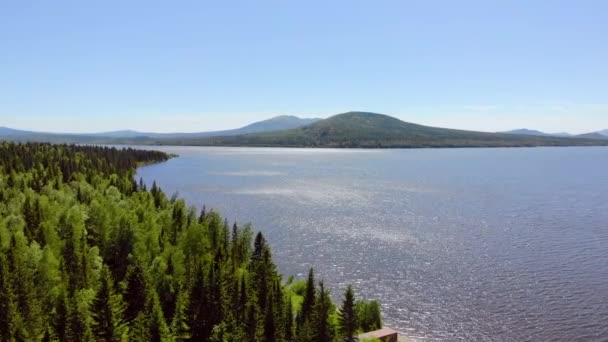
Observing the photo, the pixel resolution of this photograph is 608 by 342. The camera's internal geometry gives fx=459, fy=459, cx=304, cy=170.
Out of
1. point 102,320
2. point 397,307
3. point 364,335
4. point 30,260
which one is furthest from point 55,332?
point 397,307

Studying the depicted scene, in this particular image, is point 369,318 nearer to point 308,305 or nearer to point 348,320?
point 348,320

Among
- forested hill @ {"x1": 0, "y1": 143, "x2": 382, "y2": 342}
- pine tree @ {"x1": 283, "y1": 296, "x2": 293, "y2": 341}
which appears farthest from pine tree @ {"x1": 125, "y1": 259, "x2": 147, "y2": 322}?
pine tree @ {"x1": 283, "y1": 296, "x2": 293, "y2": 341}

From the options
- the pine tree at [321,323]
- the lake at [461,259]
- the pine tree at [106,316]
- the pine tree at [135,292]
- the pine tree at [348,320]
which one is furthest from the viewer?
the lake at [461,259]

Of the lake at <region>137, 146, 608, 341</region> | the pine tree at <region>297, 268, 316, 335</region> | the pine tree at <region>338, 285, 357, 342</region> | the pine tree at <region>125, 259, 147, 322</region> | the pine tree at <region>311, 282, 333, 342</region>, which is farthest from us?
the lake at <region>137, 146, 608, 341</region>

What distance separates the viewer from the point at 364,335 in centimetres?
6338

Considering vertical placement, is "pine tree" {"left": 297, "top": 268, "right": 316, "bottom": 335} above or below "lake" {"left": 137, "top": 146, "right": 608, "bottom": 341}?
above

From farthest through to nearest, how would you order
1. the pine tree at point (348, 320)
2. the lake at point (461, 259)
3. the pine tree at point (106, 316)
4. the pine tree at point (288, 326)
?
the lake at point (461, 259), the pine tree at point (348, 320), the pine tree at point (288, 326), the pine tree at point (106, 316)

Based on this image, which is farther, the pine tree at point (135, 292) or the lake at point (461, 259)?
the lake at point (461, 259)

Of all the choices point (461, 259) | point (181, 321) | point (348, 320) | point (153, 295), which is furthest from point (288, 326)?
point (461, 259)

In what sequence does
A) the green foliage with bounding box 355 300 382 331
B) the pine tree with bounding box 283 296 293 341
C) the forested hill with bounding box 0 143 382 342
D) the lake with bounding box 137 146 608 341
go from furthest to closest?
the lake with bounding box 137 146 608 341 < the green foliage with bounding box 355 300 382 331 < the pine tree with bounding box 283 296 293 341 < the forested hill with bounding box 0 143 382 342

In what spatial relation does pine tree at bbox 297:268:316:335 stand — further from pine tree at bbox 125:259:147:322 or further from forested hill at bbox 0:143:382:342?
pine tree at bbox 125:259:147:322

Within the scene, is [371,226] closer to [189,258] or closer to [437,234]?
[437,234]

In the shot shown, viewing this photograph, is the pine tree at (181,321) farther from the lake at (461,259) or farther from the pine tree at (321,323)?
the lake at (461,259)

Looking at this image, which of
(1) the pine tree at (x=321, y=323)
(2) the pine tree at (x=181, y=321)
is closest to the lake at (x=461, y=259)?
(1) the pine tree at (x=321, y=323)
